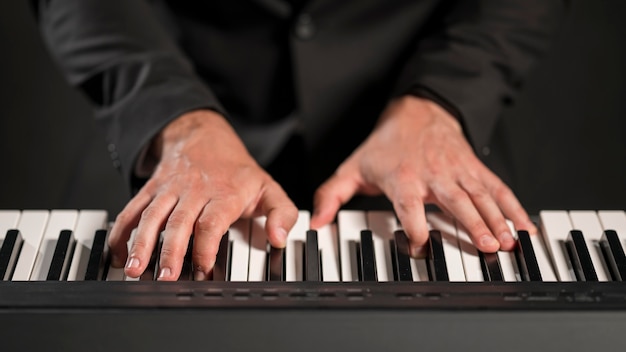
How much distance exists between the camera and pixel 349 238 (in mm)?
983

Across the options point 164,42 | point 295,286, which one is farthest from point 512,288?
point 164,42

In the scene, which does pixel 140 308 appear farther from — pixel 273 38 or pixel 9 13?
pixel 9 13

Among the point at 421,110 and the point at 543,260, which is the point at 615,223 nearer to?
the point at 543,260

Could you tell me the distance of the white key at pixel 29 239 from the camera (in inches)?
36.4

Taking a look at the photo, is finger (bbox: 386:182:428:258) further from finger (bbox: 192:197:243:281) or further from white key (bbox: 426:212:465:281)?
finger (bbox: 192:197:243:281)

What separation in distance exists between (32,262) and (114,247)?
0.09 m

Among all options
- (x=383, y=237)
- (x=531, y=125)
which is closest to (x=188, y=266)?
(x=383, y=237)

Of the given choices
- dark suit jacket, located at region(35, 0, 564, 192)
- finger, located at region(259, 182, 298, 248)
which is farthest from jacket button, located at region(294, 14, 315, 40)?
finger, located at region(259, 182, 298, 248)

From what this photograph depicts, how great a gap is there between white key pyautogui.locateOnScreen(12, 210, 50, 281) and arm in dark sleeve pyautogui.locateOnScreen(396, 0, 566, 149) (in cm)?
56

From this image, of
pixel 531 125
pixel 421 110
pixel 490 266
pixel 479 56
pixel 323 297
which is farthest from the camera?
pixel 531 125

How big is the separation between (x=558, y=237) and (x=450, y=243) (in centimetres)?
13

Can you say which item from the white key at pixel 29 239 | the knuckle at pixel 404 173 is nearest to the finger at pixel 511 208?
the knuckle at pixel 404 173

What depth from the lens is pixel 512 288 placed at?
33.5 inches

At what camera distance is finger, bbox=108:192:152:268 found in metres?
0.94
